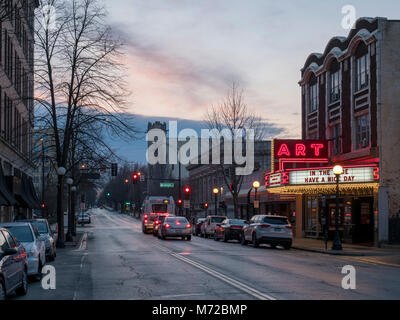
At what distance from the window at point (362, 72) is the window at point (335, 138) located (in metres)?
4.12

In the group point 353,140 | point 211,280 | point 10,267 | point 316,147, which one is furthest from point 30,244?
point 316,147

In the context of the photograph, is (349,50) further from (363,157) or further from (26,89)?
(26,89)

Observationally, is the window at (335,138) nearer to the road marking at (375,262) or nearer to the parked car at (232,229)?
the parked car at (232,229)

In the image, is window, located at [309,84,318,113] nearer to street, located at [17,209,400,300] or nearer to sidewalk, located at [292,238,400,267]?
sidewalk, located at [292,238,400,267]

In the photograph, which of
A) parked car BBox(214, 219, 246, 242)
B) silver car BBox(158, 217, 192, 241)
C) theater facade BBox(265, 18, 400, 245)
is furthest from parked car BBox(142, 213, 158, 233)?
parked car BBox(214, 219, 246, 242)

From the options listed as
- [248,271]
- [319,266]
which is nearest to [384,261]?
[319,266]

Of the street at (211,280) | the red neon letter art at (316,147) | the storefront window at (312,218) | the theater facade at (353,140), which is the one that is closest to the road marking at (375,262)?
the street at (211,280)

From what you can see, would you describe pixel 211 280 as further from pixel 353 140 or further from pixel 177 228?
pixel 177 228

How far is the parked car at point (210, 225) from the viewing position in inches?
1805

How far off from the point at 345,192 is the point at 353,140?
3222mm

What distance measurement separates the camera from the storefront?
33.1 meters

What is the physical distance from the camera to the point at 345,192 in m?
36.9

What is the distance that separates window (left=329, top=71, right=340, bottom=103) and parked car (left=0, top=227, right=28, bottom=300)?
97.5 ft

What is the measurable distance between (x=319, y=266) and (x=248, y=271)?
12.7 ft
